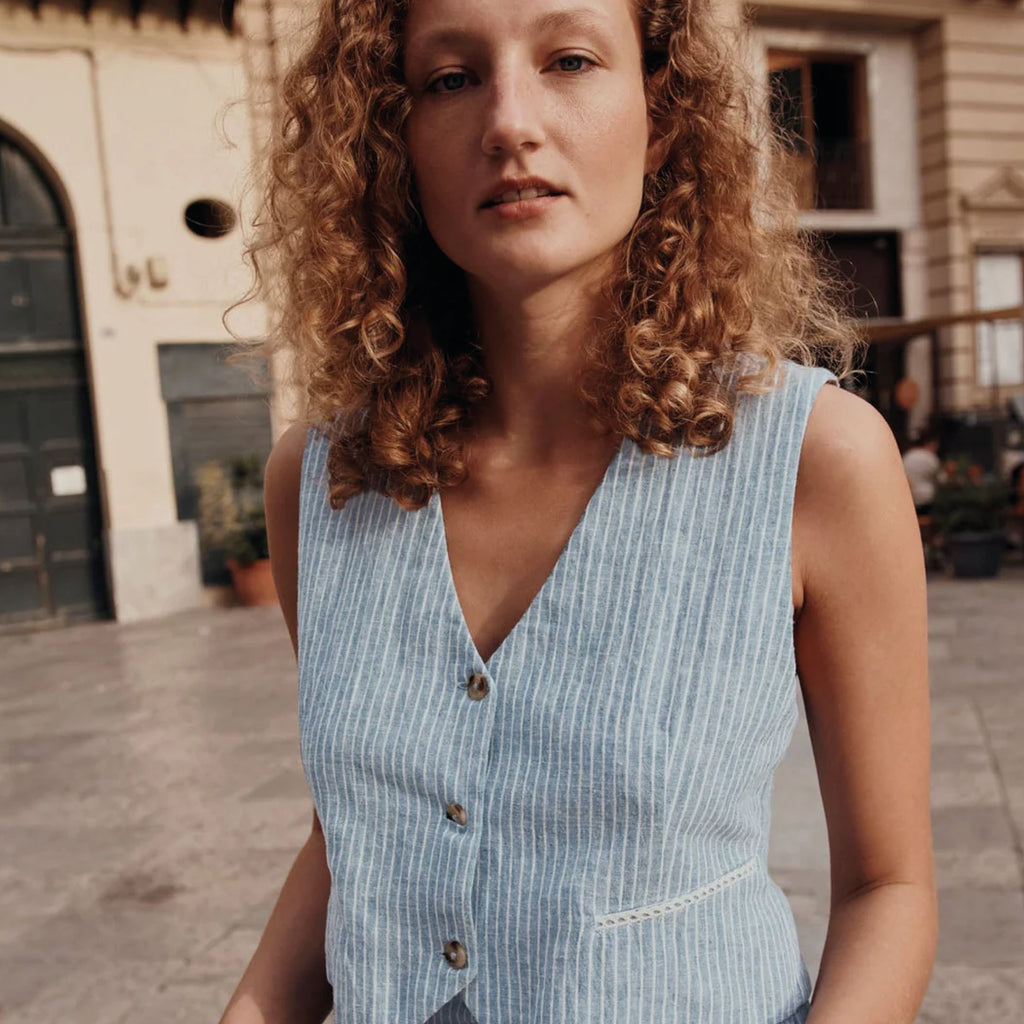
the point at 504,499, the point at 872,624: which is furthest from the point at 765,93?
the point at 872,624

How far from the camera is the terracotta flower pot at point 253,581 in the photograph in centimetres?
1160

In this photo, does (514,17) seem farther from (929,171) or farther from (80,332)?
(929,171)

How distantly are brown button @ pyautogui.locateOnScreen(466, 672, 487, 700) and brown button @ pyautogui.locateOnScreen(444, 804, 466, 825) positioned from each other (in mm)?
101

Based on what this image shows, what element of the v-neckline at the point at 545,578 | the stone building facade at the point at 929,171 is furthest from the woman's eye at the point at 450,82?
the stone building facade at the point at 929,171

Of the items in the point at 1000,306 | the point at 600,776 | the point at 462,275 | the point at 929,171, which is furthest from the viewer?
the point at 1000,306

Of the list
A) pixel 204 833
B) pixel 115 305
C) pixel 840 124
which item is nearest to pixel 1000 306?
pixel 840 124

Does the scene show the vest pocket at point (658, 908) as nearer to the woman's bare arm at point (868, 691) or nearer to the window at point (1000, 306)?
the woman's bare arm at point (868, 691)

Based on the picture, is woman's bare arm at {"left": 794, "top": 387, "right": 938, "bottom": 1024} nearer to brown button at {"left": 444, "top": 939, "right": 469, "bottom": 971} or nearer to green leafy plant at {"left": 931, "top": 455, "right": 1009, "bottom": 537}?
brown button at {"left": 444, "top": 939, "right": 469, "bottom": 971}

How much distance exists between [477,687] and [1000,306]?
54.8ft

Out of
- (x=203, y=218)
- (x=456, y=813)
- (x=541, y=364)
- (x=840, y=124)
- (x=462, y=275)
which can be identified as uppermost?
(x=840, y=124)

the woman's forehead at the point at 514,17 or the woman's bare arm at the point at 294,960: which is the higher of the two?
the woman's forehead at the point at 514,17

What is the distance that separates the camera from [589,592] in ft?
3.73

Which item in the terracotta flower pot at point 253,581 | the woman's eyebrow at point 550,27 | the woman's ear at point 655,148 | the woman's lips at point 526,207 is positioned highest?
the woman's eyebrow at point 550,27

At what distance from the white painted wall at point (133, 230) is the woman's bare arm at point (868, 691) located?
35.5 ft
